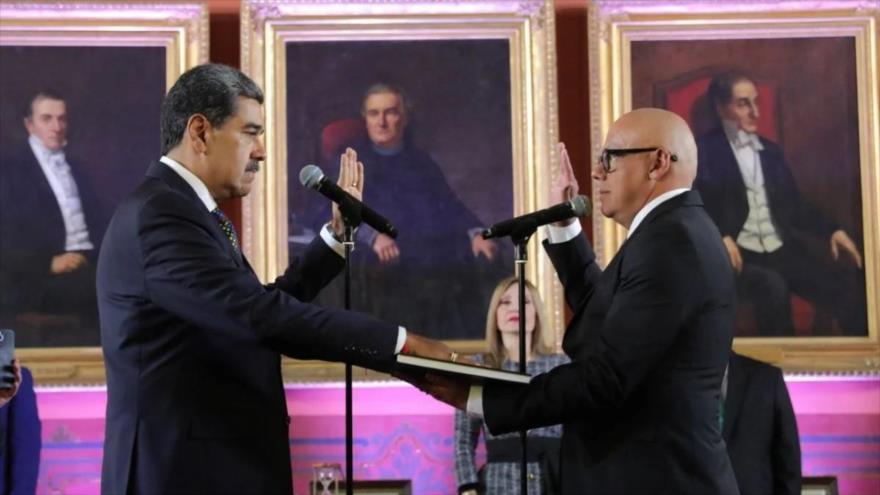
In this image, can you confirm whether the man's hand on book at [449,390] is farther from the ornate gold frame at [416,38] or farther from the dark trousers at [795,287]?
the dark trousers at [795,287]

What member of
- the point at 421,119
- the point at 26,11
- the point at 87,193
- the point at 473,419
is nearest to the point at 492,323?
the point at 473,419

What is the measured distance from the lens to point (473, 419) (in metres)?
6.41

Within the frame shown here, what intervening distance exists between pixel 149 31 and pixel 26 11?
68cm

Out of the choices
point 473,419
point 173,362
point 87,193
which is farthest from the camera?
point 87,193

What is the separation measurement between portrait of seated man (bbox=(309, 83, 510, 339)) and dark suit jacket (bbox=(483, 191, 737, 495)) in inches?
126

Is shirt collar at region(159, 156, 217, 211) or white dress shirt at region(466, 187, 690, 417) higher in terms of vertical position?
shirt collar at region(159, 156, 217, 211)

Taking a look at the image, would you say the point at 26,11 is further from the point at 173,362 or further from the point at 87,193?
the point at 173,362

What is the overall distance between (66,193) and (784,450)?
3.96 metres

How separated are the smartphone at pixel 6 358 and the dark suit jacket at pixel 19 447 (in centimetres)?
216

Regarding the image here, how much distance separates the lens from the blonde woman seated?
615 cm

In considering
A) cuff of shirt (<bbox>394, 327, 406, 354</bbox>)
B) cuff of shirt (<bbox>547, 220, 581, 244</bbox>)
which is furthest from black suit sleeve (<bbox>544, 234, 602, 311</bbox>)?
cuff of shirt (<bbox>394, 327, 406, 354</bbox>)

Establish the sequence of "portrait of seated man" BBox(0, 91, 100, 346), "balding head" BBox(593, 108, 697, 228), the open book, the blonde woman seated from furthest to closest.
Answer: "portrait of seated man" BBox(0, 91, 100, 346), the blonde woman seated, "balding head" BBox(593, 108, 697, 228), the open book

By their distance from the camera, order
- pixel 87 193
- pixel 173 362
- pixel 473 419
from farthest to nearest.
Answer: pixel 87 193
pixel 473 419
pixel 173 362

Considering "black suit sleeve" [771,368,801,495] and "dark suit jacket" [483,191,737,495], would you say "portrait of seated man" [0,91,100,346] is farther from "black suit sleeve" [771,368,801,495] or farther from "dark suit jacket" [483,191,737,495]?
"dark suit jacket" [483,191,737,495]
